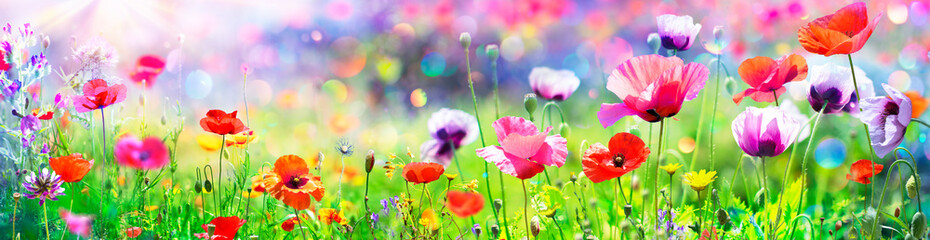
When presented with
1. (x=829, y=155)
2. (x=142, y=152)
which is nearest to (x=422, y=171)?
(x=142, y=152)

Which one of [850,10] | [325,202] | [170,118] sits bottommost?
[325,202]

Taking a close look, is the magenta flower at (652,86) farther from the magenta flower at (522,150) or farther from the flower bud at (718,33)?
the flower bud at (718,33)

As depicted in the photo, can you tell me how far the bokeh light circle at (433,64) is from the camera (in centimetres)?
368

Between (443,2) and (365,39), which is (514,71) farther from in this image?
(365,39)

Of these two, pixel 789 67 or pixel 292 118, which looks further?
pixel 292 118

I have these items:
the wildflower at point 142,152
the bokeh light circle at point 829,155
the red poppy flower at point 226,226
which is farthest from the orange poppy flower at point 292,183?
the bokeh light circle at point 829,155

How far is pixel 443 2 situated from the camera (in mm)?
3484

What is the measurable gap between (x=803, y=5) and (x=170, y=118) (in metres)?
2.71

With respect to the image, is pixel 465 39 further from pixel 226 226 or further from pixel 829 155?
pixel 829 155

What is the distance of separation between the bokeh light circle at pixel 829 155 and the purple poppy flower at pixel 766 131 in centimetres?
115

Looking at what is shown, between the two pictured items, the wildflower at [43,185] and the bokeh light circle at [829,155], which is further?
the bokeh light circle at [829,155]

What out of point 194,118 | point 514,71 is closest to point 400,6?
point 514,71

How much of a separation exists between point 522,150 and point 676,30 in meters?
0.43

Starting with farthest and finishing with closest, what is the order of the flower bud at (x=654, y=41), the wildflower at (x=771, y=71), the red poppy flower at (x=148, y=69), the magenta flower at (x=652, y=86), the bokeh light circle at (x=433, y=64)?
the bokeh light circle at (x=433, y=64) < the red poppy flower at (x=148, y=69) < the flower bud at (x=654, y=41) < the wildflower at (x=771, y=71) < the magenta flower at (x=652, y=86)
